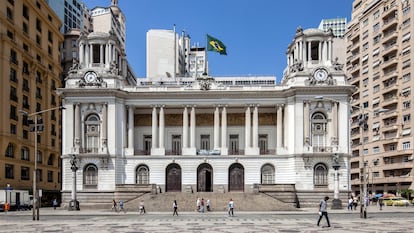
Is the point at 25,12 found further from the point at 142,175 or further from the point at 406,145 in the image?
the point at 406,145

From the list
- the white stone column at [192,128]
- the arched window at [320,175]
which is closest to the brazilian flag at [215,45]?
the white stone column at [192,128]

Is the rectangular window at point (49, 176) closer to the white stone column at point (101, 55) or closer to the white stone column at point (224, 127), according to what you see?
the white stone column at point (101, 55)

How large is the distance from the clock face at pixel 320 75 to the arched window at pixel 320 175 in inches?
444

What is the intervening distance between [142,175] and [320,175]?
77.6ft

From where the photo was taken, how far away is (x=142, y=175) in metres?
72.9

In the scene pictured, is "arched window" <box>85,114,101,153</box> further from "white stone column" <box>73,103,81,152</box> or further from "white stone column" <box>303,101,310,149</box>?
"white stone column" <box>303,101,310,149</box>

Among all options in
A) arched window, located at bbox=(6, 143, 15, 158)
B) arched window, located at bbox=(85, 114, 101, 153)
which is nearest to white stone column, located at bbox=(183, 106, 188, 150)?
arched window, located at bbox=(85, 114, 101, 153)

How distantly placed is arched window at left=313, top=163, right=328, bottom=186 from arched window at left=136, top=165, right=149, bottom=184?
2228 cm

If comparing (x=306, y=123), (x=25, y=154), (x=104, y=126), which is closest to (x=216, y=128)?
(x=306, y=123)

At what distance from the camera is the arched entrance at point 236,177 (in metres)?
72.6

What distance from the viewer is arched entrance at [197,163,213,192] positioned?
72812 millimetres

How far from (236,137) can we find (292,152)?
8651mm

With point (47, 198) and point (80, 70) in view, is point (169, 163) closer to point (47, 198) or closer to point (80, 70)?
point (80, 70)

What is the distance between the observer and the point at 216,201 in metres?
63.3
